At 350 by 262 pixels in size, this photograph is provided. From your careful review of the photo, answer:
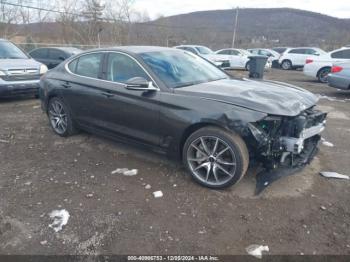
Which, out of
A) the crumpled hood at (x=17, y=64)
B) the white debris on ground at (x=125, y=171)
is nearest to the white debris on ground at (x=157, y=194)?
the white debris on ground at (x=125, y=171)

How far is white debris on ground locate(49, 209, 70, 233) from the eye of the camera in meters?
3.00

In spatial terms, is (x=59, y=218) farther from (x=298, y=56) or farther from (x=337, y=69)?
(x=298, y=56)

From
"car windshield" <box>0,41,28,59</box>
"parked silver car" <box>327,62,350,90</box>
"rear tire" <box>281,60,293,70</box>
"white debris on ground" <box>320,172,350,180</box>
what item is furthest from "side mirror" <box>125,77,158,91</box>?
"rear tire" <box>281,60,293,70</box>

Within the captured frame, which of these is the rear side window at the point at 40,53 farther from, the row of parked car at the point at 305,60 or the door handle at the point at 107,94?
the door handle at the point at 107,94

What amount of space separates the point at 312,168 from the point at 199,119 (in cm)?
196

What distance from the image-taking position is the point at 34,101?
869 centimetres

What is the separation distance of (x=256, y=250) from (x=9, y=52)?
8906mm

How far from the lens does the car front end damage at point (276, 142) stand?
329 centimetres

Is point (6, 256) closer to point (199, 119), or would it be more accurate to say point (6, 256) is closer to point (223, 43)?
point (199, 119)

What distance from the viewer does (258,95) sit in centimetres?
359

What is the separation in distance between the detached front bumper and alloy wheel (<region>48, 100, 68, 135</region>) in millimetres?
3022

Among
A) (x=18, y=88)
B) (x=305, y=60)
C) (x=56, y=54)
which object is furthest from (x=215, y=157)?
(x=305, y=60)

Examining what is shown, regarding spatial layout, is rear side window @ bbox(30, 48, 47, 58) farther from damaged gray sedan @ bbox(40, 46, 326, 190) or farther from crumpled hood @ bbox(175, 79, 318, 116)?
crumpled hood @ bbox(175, 79, 318, 116)

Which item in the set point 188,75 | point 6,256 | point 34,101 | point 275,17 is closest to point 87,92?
point 188,75
